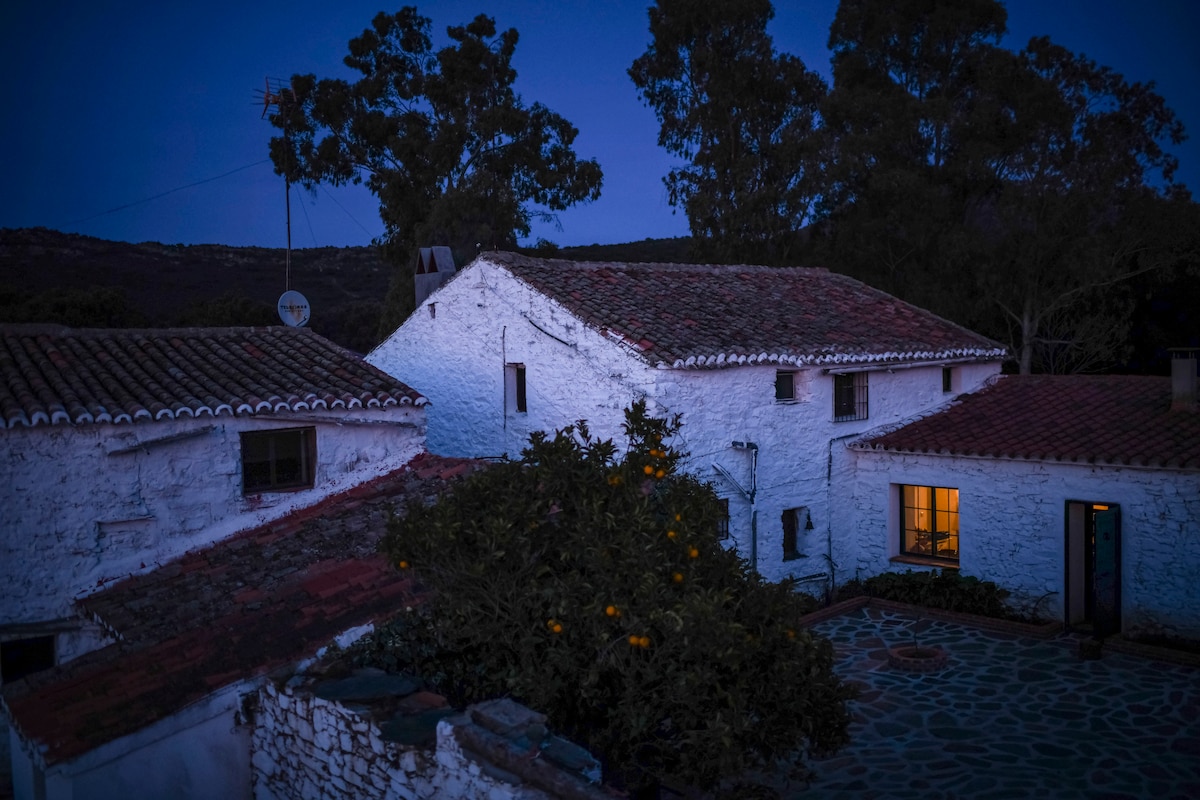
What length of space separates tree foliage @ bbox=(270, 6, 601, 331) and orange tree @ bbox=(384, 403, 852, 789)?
2041cm

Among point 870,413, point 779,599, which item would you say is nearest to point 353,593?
point 779,599

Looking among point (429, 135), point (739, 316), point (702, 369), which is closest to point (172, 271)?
point (429, 135)

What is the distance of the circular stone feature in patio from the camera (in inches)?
441

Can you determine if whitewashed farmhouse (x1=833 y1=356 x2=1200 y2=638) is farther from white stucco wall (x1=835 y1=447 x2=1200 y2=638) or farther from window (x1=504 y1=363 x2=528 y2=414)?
window (x1=504 y1=363 x2=528 y2=414)

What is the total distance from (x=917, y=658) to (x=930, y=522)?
3678 millimetres

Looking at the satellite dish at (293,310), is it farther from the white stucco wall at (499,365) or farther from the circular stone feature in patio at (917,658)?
the circular stone feature in patio at (917,658)

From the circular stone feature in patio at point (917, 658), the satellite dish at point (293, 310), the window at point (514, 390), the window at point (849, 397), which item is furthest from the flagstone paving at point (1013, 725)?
the satellite dish at point (293, 310)

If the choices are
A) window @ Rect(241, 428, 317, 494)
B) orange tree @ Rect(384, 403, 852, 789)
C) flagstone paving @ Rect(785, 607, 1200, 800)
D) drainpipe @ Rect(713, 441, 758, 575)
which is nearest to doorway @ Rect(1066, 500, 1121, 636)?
flagstone paving @ Rect(785, 607, 1200, 800)

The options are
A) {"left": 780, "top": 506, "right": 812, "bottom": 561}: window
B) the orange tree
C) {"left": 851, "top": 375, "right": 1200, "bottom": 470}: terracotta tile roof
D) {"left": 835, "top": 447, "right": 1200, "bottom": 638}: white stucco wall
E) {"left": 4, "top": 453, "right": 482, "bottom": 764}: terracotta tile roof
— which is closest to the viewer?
the orange tree

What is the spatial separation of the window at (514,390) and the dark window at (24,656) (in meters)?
6.92

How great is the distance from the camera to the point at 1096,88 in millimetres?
24484

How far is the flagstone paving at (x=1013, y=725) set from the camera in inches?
322

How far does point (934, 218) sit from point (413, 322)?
16.2 m

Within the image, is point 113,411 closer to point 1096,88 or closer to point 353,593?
point 353,593
